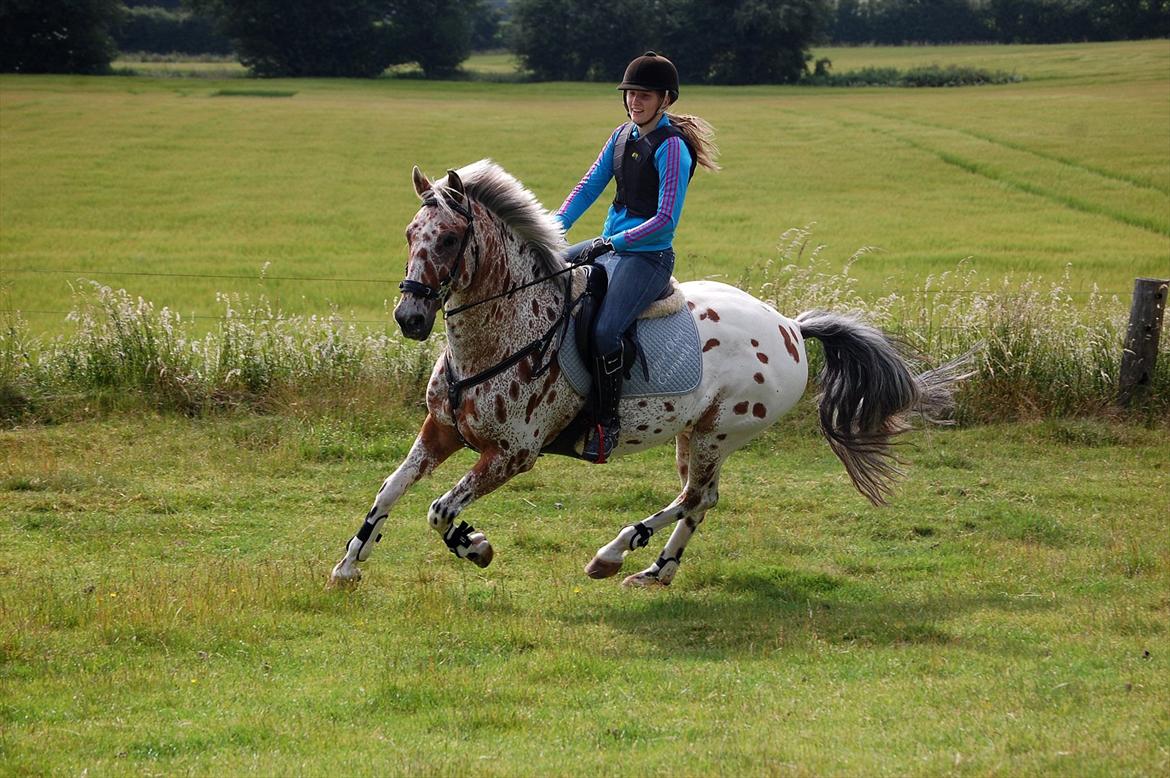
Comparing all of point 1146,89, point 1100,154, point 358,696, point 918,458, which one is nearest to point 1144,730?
point 358,696

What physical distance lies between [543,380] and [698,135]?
1.68 metres

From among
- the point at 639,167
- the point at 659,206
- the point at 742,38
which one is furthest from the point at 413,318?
the point at 742,38

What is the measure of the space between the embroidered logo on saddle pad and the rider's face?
1.06 m

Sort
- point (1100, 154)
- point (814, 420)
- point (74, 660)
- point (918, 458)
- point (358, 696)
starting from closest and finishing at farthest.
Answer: point (358, 696) < point (74, 660) < point (918, 458) < point (814, 420) < point (1100, 154)

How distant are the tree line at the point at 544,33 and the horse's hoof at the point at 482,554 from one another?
59247 millimetres

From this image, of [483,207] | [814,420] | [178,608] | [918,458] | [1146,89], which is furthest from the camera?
[1146,89]

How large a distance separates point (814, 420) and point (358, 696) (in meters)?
7.28

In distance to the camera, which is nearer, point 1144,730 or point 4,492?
point 1144,730

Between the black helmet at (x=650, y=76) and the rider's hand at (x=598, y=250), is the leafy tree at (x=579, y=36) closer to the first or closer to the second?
the black helmet at (x=650, y=76)

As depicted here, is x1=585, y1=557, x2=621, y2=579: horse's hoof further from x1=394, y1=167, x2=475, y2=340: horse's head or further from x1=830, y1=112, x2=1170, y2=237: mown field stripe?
x1=830, y1=112, x2=1170, y2=237: mown field stripe

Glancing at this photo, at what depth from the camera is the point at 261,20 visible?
213 feet

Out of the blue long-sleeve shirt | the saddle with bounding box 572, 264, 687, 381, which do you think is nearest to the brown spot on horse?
the saddle with bounding box 572, 264, 687, 381

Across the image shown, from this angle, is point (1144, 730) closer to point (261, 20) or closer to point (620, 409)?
point (620, 409)

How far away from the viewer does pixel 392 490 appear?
663cm
